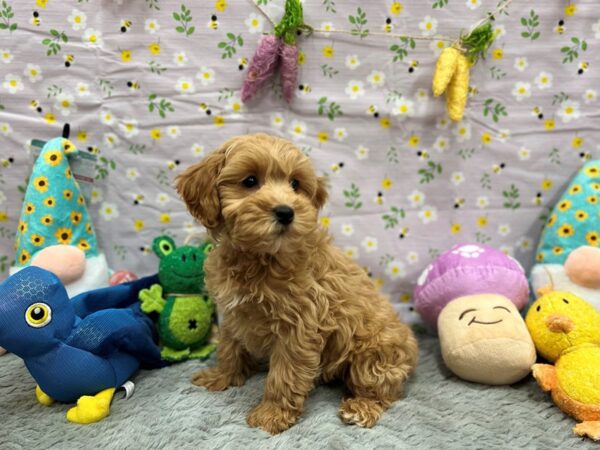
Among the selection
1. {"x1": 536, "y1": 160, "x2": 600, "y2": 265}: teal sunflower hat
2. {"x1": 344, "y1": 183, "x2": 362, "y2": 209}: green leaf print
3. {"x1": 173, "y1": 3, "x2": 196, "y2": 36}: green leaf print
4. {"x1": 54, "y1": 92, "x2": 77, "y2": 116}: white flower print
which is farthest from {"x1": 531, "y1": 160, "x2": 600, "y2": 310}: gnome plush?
{"x1": 54, "y1": 92, "x2": 77, "y2": 116}: white flower print

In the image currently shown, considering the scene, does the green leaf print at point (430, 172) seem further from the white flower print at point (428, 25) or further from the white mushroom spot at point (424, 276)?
the white flower print at point (428, 25)

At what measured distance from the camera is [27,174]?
255 cm

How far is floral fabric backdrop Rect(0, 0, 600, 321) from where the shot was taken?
7.92 feet

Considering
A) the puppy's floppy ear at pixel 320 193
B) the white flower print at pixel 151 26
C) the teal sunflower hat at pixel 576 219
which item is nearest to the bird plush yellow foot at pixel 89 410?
the puppy's floppy ear at pixel 320 193

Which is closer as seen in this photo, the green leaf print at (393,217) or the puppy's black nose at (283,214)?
the puppy's black nose at (283,214)

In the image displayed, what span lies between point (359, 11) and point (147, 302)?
1853 mm

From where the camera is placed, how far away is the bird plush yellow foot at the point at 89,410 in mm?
1896

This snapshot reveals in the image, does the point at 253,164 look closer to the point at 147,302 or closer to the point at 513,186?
the point at 147,302

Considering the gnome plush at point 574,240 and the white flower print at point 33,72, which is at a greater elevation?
the white flower print at point 33,72

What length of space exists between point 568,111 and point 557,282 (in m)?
0.95

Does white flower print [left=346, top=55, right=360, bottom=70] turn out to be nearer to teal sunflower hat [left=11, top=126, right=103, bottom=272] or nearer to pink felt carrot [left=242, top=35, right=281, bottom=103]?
pink felt carrot [left=242, top=35, right=281, bottom=103]

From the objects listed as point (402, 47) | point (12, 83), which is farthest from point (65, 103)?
point (402, 47)

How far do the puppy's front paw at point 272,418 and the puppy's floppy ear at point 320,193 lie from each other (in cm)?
87

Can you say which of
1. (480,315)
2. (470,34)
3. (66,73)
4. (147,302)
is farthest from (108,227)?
(470,34)
